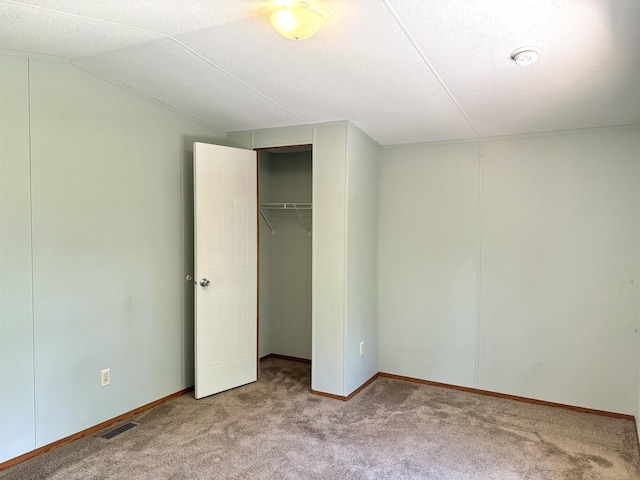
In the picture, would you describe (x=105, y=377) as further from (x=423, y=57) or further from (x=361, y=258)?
(x=423, y=57)

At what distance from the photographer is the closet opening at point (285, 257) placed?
4.36 meters

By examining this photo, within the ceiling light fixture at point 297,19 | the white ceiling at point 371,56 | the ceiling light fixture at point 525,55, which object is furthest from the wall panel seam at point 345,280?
the ceiling light fixture at point 297,19

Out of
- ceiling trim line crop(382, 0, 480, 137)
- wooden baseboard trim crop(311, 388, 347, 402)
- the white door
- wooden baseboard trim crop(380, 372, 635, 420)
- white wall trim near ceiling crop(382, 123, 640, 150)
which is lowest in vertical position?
wooden baseboard trim crop(380, 372, 635, 420)

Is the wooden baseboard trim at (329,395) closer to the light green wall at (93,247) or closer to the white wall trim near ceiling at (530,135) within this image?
the light green wall at (93,247)

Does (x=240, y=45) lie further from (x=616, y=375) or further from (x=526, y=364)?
(x=616, y=375)

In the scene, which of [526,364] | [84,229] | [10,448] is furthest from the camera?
[526,364]

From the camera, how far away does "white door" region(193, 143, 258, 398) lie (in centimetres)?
326

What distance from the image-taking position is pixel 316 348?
344 cm

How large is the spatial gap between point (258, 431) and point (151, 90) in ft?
8.07

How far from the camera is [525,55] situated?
76.7 inches

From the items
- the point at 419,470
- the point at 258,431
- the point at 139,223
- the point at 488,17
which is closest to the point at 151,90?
the point at 139,223

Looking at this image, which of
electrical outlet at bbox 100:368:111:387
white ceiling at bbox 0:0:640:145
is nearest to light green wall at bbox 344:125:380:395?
white ceiling at bbox 0:0:640:145

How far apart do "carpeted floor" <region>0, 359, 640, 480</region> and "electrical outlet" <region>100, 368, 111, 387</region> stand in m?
0.31

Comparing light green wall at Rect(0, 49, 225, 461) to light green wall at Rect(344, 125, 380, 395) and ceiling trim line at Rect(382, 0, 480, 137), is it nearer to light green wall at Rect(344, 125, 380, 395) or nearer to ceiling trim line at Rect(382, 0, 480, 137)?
light green wall at Rect(344, 125, 380, 395)
